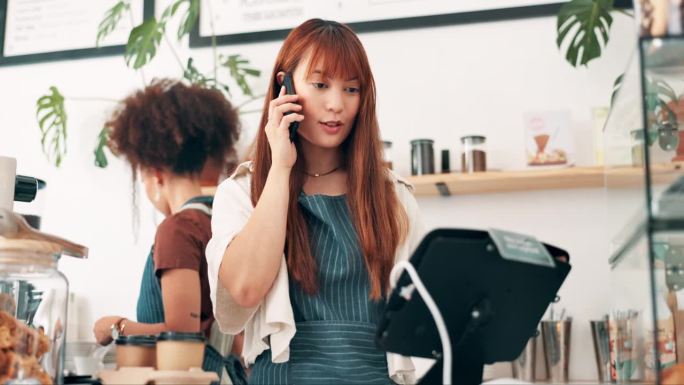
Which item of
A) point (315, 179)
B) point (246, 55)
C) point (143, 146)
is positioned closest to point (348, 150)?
point (315, 179)

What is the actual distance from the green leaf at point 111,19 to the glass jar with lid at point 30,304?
2.25 meters

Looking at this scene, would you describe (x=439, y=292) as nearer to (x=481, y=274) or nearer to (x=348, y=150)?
(x=481, y=274)

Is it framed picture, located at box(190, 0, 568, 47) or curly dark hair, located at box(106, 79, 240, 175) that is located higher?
framed picture, located at box(190, 0, 568, 47)

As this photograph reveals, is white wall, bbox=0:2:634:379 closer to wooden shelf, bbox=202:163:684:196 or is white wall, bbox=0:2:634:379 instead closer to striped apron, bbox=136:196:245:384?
wooden shelf, bbox=202:163:684:196

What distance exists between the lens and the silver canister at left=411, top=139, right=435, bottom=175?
291 centimetres

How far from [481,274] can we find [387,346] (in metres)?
0.16

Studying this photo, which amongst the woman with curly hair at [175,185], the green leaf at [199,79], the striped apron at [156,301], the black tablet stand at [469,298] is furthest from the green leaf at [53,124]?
the black tablet stand at [469,298]

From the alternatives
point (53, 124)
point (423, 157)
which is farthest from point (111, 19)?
point (423, 157)

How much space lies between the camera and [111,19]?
3.57 meters

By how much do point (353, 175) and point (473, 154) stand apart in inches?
50.1

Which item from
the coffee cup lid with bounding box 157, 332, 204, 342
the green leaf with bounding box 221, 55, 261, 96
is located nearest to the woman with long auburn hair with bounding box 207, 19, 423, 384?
the coffee cup lid with bounding box 157, 332, 204, 342

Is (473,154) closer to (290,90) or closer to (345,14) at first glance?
(345,14)

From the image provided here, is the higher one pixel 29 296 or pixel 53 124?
pixel 53 124

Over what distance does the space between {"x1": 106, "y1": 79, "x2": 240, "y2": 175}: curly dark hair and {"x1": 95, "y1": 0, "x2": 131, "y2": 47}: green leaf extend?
2.67 ft
